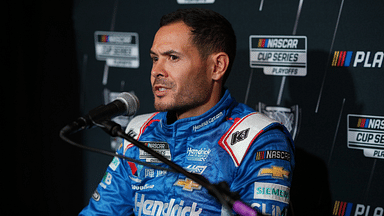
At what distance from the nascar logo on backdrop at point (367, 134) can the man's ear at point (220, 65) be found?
0.59m

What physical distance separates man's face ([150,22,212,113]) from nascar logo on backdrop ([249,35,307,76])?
1.59 feet

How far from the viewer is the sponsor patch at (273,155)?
95cm

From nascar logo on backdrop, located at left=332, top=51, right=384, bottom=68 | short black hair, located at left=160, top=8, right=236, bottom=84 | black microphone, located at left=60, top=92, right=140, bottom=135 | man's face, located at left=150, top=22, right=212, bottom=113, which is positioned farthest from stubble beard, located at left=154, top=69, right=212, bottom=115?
nascar logo on backdrop, located at left=332, top=51, right=384, bottom=68

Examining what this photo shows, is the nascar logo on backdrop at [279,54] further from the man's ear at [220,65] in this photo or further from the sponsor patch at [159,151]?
the sponsor patch at [159,151]

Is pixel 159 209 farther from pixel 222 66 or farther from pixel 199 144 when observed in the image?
pixel 222 66

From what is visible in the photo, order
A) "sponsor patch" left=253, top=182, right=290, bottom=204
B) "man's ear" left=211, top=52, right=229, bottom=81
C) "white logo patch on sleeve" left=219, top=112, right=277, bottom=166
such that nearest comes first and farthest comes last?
1. "sponsor patch" left=253, top=182, right=290, bottom=204
2. "white logo patch on sleeve" left=219, top=112, right=277, bottom=166
3. "man's ear" left=211, top=52, right=229, bottom=81

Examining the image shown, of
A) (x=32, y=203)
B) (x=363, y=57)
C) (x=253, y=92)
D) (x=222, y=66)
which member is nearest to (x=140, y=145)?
(x=222, y=66)

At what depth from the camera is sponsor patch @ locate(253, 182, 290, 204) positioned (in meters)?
0.89

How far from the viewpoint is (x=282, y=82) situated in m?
1.44

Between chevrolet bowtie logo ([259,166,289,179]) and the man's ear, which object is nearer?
chevrolet bowtie logo ([259,166,289,179])

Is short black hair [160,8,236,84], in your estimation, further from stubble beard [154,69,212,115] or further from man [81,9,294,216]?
stubble beard [154,69,212,115]

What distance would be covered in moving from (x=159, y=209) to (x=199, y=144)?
0.82 ft

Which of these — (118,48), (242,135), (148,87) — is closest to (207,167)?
(242,135)

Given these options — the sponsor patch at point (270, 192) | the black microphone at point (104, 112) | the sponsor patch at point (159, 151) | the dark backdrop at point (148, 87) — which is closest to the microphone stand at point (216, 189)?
the black microphone at point (104, 112)
